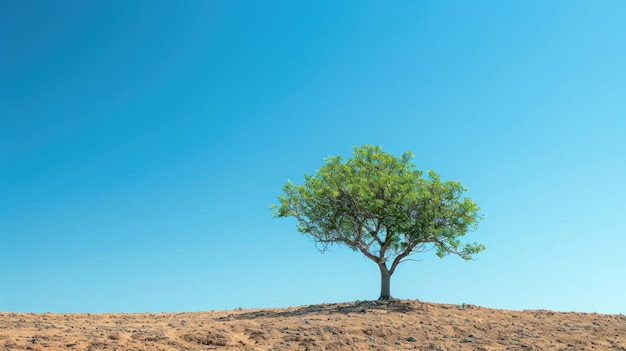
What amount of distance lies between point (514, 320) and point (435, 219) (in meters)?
5.14

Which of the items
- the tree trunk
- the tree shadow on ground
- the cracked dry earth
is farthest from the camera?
the tree trunk

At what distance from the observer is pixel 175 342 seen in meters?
15.8

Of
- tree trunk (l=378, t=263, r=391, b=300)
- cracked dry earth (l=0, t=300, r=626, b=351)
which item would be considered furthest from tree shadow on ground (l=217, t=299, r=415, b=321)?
tree trunk (l=378, t=263, r=391, b=300)

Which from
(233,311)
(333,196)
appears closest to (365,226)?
(333,196)

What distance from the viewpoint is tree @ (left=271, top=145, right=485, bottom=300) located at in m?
24.3

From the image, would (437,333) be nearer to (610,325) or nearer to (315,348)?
(315,348)

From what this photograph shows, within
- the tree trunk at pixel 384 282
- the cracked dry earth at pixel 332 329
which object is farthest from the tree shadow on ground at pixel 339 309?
the tree trunk at pixel 384 282

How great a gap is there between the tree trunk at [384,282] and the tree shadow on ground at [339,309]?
Result: 750 mm

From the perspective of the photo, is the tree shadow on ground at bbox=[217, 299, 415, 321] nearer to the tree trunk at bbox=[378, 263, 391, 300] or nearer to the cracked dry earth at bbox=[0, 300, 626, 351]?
the cracked dry earth at bbox=[0, 300, 626, 351]

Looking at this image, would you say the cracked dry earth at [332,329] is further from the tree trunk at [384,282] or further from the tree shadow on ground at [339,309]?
the tree trunk at [384,282]

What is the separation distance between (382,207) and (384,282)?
11.5 feet

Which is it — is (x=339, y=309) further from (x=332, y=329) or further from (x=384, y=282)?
(x=332, y=329)

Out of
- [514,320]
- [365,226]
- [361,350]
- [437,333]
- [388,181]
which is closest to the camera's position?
[361,350]

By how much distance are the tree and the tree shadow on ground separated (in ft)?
4.50
